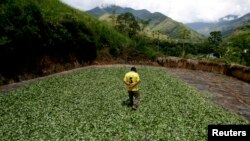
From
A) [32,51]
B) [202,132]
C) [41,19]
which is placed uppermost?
[41,19]

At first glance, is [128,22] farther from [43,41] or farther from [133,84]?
[133,84]

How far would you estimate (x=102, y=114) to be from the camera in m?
22.2

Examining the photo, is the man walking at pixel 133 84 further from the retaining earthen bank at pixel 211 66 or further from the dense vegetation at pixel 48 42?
the retaining earthen bank at pixel 211 66

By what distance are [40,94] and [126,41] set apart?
38543mm

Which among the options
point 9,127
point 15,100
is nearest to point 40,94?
point 15,100

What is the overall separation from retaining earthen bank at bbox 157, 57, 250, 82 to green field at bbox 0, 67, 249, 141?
15861 mm

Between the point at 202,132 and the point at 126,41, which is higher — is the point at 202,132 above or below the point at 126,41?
below

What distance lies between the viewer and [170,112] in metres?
23.2

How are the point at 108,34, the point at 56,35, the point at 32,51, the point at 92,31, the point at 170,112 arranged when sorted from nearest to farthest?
1. the point at 170,112
2. the point at 32,51
3. the point at 56,35
4. the point at 92,31
5. the point at 108,34

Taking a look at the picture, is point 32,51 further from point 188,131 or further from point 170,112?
point 188,131

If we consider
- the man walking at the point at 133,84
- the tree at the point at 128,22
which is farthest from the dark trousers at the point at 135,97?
the tree at the point at 128,22

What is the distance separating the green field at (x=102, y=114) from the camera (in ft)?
60.1
